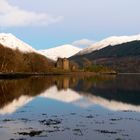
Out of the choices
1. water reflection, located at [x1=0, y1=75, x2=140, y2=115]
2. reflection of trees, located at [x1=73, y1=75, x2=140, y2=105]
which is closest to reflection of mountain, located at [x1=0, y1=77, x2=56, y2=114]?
water reflection, located at [x1=0, y1=75, x2=140, y2=115]

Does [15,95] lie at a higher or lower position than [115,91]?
higher

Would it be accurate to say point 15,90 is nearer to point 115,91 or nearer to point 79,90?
point 79,90

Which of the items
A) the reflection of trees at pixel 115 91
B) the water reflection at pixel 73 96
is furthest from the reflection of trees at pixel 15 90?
the reflection of trees at pixel 115 91

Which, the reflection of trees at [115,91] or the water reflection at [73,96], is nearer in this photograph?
the water reflection at [73,96]

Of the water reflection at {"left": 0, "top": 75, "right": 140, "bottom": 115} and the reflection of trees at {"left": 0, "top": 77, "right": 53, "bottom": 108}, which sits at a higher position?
the reflection of trees at {"left": 0, "top": 77, "right": 53, "bottom": 108}

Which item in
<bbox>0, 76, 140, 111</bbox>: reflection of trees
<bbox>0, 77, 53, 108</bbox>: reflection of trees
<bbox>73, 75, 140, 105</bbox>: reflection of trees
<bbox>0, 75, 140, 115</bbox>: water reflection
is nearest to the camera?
<bbox>0, 75, 140, 115</bbox>: water reflection

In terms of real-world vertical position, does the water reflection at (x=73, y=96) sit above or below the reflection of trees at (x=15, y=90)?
below

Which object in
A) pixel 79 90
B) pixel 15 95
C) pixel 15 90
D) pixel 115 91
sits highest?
pixel 15 90

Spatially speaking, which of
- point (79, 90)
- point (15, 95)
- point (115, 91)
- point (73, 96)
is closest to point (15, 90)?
point (15, 95)

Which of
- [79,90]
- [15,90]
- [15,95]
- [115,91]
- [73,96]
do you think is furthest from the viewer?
[79,90]

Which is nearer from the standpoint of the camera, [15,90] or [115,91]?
[15,90]

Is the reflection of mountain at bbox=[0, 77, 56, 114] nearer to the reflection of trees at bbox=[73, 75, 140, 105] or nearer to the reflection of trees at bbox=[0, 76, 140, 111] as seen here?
the reflection of trees at bbox=[0, 76, 140, 111]

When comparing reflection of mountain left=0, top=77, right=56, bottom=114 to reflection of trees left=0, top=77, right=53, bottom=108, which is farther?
reflection of trees left=0, top=77, right=53, bottom=108

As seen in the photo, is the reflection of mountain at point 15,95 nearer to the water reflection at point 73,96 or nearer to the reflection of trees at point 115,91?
the water reflection at point 73,96
